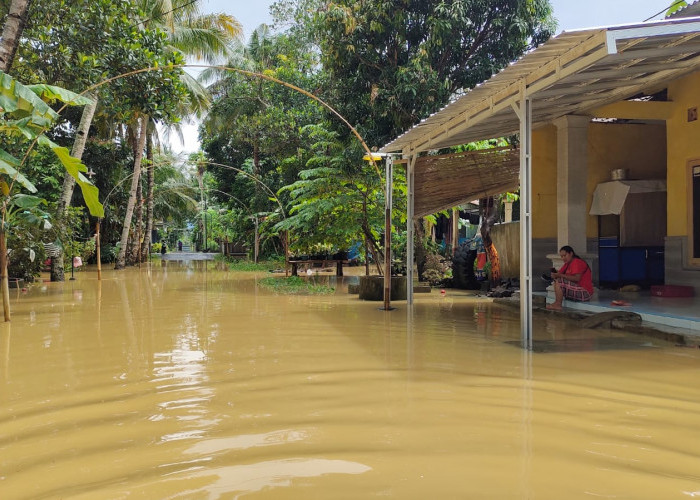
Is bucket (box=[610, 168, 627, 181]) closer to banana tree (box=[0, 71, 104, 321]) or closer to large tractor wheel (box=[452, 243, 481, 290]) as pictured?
large tractor wheel (box=[452, 243, 481, 290])

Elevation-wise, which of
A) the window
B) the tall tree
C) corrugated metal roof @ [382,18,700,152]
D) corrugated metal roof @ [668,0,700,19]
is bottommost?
the window

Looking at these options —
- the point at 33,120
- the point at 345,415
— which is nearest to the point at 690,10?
the point at 345,415

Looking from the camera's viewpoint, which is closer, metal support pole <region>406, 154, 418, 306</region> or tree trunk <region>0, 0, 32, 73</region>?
tree trunk <region>0, 0, 32, 73</region>

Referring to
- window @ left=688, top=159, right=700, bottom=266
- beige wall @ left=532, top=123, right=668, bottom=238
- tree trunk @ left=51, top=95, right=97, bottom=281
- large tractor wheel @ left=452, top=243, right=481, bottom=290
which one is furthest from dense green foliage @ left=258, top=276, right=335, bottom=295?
window @ left=688, top=159, right=700, bottom=266

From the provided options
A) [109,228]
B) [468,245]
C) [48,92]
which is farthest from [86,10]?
[109,228]

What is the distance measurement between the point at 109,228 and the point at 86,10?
69.5 feet

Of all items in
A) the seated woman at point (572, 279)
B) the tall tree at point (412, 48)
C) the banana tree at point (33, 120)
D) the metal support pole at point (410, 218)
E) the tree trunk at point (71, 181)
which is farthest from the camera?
the tree trunk at point (71, 181)

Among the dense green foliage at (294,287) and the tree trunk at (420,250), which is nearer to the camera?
the dense green foliage at (294,287)

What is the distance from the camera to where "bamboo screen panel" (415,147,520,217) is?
411 inches

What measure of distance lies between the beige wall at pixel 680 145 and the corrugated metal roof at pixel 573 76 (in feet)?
0.99

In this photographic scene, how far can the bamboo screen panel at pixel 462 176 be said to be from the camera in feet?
34.3

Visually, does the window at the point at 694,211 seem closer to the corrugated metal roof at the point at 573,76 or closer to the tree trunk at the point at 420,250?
the corrugated metal roof at the point at 573,76

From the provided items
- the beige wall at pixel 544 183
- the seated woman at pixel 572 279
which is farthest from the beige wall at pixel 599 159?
the seated woman at pixel 572 279

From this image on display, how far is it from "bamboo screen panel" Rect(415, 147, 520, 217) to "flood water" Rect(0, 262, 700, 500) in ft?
12.2
